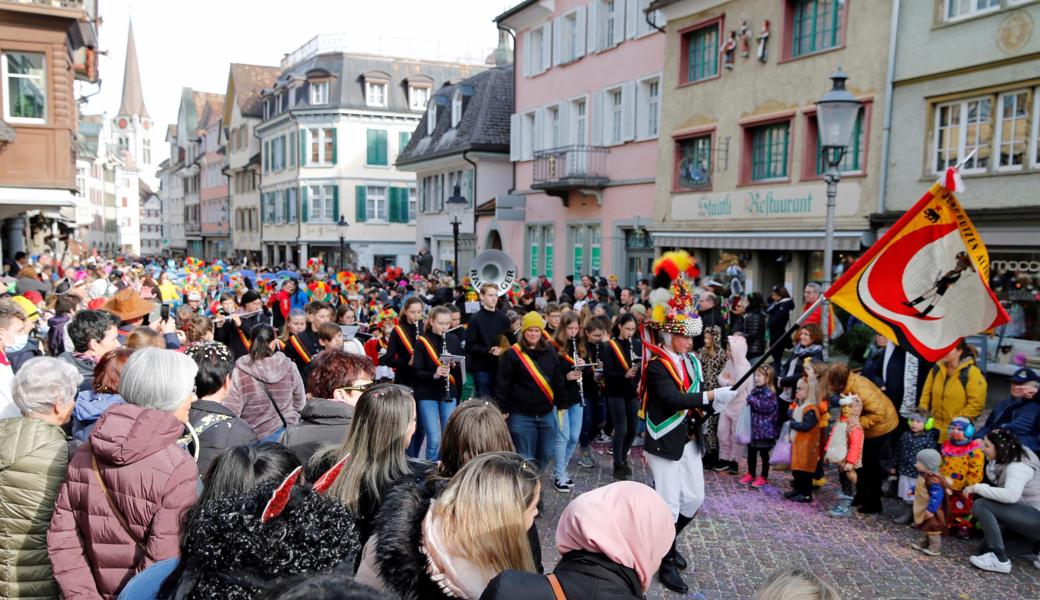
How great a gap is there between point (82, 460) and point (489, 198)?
83.0 ft

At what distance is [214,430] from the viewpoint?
3746 mm

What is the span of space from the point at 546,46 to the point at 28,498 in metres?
22.7

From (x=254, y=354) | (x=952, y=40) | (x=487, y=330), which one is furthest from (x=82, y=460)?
(x=952, y=40)

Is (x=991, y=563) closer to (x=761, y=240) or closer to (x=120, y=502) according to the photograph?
(x=120, y=502)

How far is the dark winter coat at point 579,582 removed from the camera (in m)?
2.31

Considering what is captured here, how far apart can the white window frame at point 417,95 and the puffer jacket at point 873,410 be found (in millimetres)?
37374

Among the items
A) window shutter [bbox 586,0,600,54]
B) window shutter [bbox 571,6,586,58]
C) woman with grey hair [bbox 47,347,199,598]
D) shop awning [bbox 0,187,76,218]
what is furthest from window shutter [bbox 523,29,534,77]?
woman with grey hair [bbox 47,347,199,598]

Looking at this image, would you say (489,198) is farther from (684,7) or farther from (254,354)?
(254,354)

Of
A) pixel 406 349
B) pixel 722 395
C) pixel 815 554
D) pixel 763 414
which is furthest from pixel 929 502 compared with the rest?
pixel 406 349

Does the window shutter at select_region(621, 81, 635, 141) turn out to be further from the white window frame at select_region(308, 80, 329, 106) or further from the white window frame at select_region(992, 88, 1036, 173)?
the white window frame at select_region(308, 80, 329, 106)

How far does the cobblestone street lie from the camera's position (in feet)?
17.8

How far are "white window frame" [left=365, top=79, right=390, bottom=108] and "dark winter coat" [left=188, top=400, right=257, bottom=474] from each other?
1542 inches

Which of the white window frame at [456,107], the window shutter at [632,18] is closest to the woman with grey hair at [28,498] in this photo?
the window shutter at [632,18]

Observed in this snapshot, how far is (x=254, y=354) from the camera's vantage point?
5266mm
